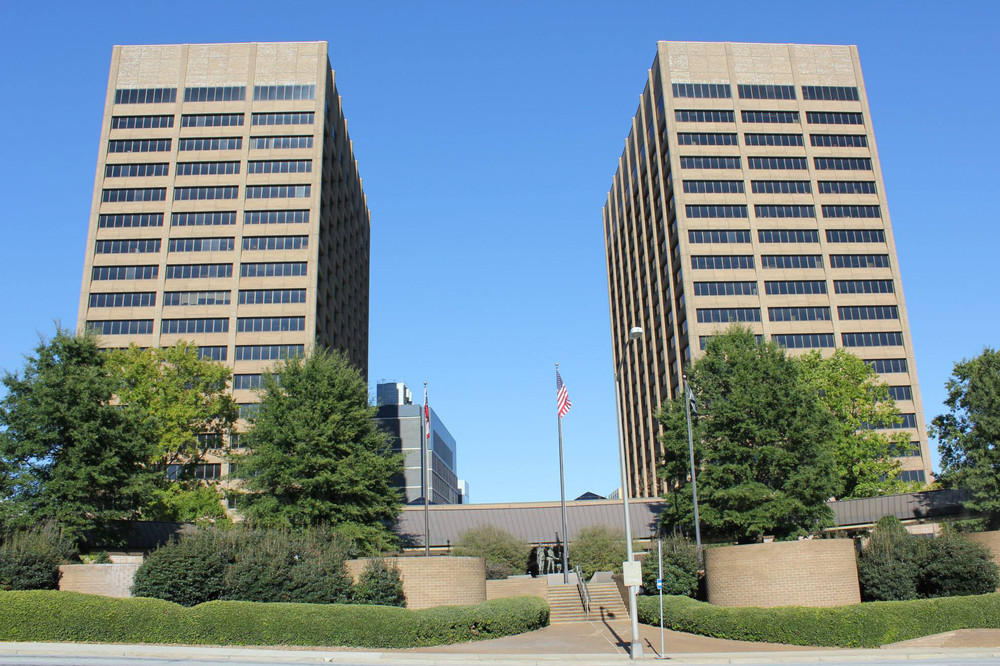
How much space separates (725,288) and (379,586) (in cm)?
5570

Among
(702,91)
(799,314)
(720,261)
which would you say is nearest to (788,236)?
(720,261)

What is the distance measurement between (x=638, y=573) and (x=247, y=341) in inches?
2192

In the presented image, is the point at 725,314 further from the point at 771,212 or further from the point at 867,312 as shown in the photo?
the point at 867,312

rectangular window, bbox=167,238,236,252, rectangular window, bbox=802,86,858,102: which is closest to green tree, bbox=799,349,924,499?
rectangular window, bbox=802,86,858,102

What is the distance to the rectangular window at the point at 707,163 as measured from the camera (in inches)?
3226

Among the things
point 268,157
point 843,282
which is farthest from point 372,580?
point 843,282

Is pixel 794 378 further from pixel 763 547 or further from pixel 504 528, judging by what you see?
pixel 504 528

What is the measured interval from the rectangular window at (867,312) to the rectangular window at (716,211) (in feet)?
45.1

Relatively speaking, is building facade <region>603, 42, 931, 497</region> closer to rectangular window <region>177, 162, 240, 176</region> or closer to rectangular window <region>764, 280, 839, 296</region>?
rectangular window <region>764, 280, 839, 296</region>

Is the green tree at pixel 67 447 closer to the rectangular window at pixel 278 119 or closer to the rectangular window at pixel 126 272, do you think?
the rectangular window at pixel 126 272

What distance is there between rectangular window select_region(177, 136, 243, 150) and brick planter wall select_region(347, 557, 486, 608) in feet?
190

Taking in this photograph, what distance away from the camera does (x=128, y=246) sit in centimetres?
7644

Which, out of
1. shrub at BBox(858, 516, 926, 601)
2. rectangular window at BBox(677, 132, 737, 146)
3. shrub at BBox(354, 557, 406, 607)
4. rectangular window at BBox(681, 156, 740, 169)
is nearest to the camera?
shrub at BBox(354, 557, 406, 607)

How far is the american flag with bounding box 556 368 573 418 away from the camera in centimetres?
3625
